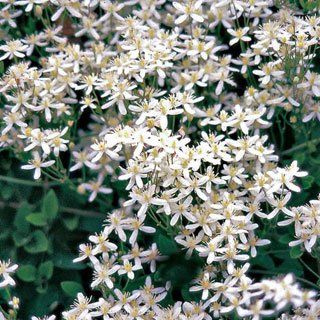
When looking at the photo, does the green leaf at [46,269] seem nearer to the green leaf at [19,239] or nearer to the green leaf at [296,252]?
the green leaf at [19,239]

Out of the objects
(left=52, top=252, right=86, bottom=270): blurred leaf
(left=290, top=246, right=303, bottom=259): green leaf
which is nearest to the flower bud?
(left=52, top=252, right=86, bottom=270): blurred leaf

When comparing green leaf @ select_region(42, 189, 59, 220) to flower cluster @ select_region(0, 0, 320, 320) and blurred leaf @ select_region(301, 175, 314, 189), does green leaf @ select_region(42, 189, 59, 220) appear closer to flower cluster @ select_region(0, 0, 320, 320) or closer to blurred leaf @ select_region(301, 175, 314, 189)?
flower cluster @ select_region(0, 0, 320, 320)

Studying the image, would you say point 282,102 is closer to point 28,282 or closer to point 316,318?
point 316,318

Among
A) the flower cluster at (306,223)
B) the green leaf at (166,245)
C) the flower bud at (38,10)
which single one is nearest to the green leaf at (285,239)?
the flower cluster at (306,223)

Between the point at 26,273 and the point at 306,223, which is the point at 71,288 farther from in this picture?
the point at 306,223

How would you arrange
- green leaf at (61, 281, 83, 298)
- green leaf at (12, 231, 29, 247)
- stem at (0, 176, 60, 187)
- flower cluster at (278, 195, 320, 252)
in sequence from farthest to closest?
stem at (0, 176, 60, 187)
green leaf at (12, 231, 29, 247)
green leaf at (61, 281, 83, 298)
flower cluster at (278, 195, 320, 252)

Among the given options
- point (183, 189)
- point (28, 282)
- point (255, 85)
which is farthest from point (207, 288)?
point (255, 85)
